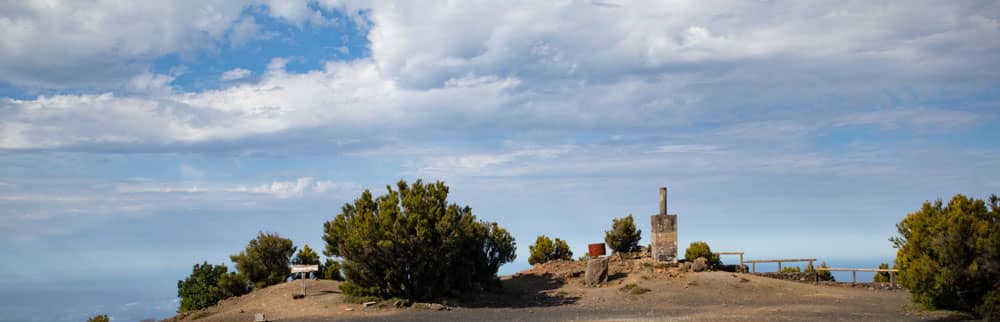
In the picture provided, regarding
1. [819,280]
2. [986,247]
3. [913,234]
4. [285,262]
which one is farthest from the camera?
[819,280]

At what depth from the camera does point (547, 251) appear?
117 feet

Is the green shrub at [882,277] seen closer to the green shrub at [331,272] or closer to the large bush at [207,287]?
the green shrub at [331,272]

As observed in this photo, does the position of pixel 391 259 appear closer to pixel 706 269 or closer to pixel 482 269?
pixel 482 269

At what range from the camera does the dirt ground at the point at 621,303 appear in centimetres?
1986

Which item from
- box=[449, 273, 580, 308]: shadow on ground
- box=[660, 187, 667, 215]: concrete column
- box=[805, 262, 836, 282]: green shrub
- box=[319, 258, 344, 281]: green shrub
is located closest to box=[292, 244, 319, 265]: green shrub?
box=[319, 258, 344, 281]: green shrub

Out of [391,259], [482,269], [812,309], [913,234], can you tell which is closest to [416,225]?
[391,259]

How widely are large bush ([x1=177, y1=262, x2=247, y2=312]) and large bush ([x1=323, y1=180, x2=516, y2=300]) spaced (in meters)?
5.84

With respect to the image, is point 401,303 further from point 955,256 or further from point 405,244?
point 955,256

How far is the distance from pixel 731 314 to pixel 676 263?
10372mm

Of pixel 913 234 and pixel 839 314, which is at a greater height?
pixel 913 234

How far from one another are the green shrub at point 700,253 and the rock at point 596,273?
6173mm

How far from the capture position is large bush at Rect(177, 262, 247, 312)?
28.2 m

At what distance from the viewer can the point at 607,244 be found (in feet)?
114

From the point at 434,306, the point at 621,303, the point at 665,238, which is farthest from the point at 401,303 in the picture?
the point at 665,238
